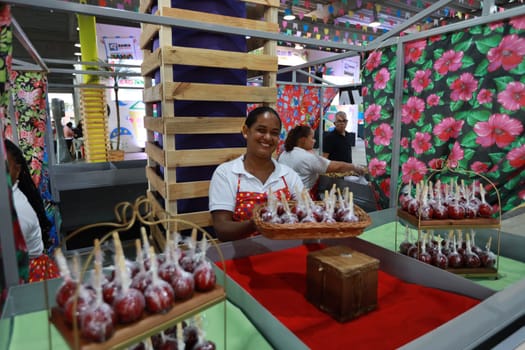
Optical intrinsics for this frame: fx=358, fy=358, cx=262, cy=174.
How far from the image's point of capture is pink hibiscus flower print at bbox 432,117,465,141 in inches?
85.1

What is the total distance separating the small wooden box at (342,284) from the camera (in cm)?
128

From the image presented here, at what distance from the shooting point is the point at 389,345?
115 centimetres

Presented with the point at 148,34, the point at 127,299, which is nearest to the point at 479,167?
the point at 127,299

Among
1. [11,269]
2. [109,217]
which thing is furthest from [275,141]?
[109,217]

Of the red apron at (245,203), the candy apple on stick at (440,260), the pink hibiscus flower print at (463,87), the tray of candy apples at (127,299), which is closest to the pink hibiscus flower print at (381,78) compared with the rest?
the pink hibiscus flower print at (463,87)

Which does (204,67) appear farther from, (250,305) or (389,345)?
(389,345)

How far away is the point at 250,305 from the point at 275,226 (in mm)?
298

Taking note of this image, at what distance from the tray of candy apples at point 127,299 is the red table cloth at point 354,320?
506 mm

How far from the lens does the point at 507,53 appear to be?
1893mm

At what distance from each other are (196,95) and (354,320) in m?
1.63

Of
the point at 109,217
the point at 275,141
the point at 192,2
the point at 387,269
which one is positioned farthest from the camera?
the point at 109,217

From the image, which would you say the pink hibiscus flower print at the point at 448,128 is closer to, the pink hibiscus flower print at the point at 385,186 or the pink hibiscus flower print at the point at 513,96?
the pink hibiscus flower print at the point at 513,96

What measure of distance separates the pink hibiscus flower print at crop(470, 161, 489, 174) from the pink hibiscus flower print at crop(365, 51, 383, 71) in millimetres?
1047

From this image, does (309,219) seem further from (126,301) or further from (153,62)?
(153,62)
